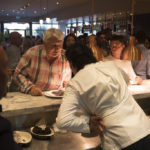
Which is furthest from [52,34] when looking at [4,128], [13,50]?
[13,50]

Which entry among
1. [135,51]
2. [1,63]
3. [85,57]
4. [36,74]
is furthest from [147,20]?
[1,63]

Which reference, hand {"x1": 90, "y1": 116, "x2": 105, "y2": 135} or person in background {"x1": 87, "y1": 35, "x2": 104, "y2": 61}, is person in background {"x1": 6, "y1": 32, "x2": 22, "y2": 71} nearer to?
person in background {"x1": 87, "y1": 35, "x2": 104, "y2": 61}

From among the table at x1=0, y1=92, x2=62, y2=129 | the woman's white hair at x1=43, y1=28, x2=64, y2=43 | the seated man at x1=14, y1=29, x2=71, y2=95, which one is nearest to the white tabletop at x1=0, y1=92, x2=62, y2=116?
→ the table at x1=0, y1=92, x2=62, y2=129

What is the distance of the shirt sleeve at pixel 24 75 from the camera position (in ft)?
7.73

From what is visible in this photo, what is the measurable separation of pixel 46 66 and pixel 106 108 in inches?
48.9

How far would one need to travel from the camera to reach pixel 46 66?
8.35 ft

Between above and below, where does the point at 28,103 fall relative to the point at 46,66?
below

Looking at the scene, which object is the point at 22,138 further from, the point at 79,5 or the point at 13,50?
the point at 79,5

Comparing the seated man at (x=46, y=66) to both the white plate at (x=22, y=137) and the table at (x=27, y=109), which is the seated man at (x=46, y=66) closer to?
the table at (x=27, y=109)

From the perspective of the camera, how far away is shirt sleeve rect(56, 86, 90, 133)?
1.44 metres

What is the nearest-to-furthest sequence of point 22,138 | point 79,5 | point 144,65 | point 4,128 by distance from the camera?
point 4,128 → point 22,138 → point 144,65 → point 79,5

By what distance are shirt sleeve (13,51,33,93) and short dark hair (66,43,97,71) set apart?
85 centimetres

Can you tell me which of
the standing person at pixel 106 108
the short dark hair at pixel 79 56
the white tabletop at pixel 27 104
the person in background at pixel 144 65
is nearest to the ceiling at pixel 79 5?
the person in background at pixel 144 65

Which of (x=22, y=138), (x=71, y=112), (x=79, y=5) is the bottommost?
(x=22, y=138)
